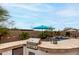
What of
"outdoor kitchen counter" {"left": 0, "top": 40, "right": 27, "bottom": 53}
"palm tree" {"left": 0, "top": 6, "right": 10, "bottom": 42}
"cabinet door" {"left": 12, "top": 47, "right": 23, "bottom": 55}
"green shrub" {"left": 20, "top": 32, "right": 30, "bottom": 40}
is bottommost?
"cabinet door" {"left": 12, "top": 47, "right": 23, "bottom": 55}

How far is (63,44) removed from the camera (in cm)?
240

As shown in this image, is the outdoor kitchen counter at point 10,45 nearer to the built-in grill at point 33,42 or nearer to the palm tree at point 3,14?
the built-in grill at point 33,42

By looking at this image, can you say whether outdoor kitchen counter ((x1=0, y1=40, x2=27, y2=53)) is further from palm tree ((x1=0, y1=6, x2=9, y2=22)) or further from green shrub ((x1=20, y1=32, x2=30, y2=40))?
palm tree ((x1=0, y1=6, x2=9, y2=22))

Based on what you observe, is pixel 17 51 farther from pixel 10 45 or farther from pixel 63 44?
pixel 63 44

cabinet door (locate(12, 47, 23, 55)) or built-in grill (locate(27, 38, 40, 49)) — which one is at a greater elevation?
built-in grill (locate(27, 38, 40, 49))

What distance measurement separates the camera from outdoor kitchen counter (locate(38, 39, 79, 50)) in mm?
2387

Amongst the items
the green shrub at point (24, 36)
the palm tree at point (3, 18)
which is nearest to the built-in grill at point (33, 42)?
the green shrub at point (24, 36)

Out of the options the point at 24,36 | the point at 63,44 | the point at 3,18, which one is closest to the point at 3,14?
the point at 3,18

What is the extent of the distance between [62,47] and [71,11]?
1.66 feet

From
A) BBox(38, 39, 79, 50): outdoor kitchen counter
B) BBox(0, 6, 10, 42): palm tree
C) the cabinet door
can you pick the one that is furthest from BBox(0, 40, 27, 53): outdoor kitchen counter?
BBox(38, 39, 79, 50): outdoor kitchen counter

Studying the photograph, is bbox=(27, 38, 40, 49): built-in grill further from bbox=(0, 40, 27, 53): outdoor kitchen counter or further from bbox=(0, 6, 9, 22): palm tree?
bbox=(0, 6, 9, 22): palm tree

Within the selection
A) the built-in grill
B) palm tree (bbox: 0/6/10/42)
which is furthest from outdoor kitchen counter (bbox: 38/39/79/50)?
palm tree (bbox: 0/6/10/42)

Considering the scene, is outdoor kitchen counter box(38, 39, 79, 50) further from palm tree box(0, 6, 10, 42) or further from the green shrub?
palm tree box(0, 6, 10, 42)

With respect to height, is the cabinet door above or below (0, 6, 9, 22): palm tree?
below
